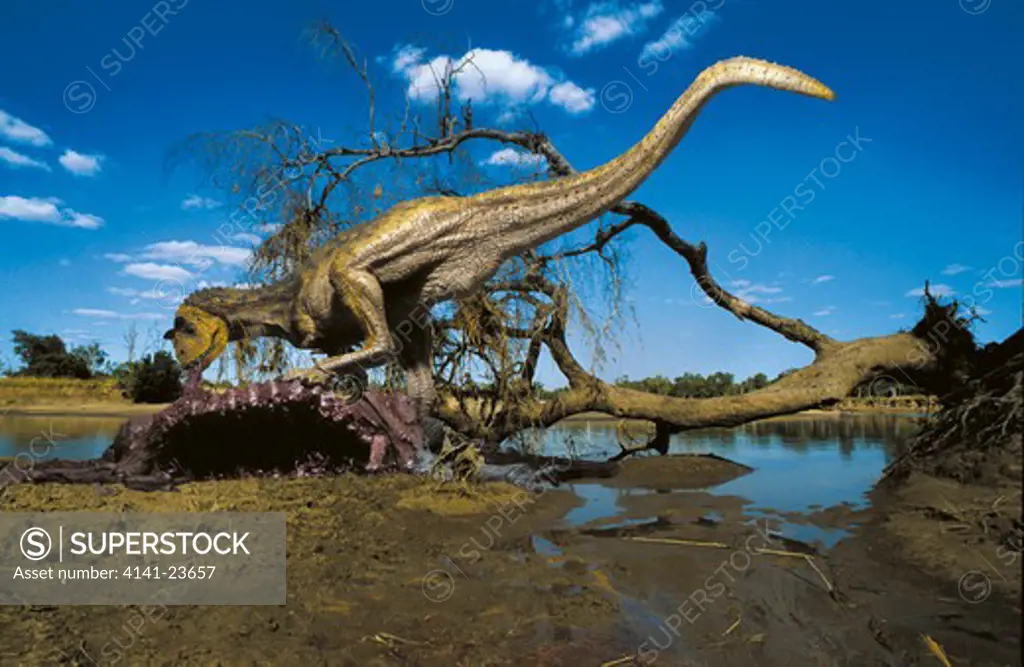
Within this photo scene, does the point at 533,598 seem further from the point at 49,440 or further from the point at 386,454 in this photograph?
the point at 49,440

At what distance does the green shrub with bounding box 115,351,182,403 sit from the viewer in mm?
7820

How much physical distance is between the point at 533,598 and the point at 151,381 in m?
12.4

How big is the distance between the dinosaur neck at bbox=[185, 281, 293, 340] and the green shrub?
1.26m

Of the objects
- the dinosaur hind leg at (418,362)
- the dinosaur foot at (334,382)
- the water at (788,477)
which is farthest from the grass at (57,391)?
the dinosaur foot at (334,382)

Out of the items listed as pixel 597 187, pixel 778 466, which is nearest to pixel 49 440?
pixel 597 187

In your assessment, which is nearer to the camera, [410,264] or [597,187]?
[410,264]

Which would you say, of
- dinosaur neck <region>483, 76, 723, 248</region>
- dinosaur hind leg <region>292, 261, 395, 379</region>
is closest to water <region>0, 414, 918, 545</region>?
dinosaur hind leg <region>292, 261, 395, 379</region>

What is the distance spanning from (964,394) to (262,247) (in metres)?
7.10

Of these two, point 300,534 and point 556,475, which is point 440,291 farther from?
point 300,534

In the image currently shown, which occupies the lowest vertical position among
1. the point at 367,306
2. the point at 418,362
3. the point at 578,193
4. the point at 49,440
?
the point at 49,440

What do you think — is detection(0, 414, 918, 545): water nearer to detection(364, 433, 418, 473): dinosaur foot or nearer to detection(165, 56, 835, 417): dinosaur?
detection(364, 433, 418, 473): dinosaur foot

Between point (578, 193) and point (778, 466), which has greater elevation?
point (578, 193)

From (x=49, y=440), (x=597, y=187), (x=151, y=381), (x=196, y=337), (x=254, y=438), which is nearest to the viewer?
(x=254, y=438)

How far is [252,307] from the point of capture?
5.65 metres
